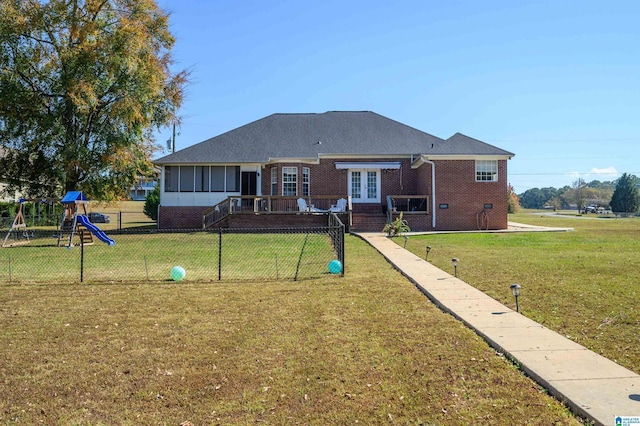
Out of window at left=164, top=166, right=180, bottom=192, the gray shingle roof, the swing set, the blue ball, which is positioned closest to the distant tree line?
the gray shingle roof

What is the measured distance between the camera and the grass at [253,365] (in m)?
3.66

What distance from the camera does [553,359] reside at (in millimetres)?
4633

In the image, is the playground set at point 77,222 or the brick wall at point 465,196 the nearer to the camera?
the playground set at point 77,222

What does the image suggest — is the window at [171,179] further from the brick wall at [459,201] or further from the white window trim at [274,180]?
the brick wall at [459,201]

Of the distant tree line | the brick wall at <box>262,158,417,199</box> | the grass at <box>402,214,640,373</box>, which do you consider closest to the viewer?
the grass at <box>402,214,640,373</box>

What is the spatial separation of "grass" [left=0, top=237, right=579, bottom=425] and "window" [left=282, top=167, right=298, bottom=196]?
17746 mm

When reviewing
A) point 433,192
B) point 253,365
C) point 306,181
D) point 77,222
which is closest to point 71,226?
point 77,222

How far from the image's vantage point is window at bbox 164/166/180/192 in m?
26.2

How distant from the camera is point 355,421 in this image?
3496 millimetres

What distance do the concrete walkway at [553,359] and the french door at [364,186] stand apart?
702 inches

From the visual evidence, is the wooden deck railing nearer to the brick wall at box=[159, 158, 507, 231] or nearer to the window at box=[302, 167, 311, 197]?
the brick wall at box=[159, 158, 507, 231]

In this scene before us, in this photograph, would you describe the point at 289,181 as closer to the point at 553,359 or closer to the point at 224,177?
the point at 224,177

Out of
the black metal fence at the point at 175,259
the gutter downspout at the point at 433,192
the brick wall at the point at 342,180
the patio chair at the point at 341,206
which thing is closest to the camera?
the black metal fence at the point at 175,259

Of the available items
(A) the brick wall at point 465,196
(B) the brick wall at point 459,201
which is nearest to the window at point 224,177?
(B) the brick wall at point 459,201
